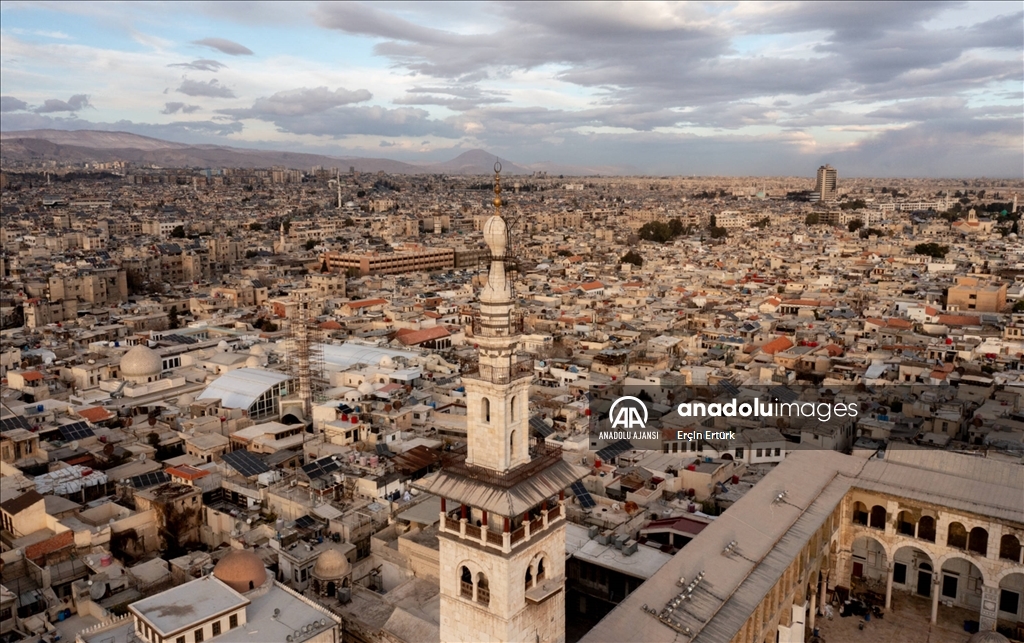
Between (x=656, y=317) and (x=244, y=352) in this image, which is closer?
(x=244, y=352)

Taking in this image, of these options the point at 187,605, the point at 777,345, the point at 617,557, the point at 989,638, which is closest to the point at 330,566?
the point at 187,605

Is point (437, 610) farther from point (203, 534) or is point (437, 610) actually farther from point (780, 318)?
point (780, 318)

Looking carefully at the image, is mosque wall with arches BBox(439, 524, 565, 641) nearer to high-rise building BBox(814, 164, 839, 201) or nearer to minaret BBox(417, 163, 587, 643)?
minaret BBox(417, 163, 587, 643)

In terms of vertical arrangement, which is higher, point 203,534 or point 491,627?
point 491,627

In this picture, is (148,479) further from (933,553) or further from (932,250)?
(932,250)

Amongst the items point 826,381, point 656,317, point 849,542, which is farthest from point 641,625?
point 656,317

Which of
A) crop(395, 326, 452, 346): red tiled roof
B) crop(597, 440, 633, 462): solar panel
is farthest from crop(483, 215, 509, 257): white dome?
crop(395, 326, 452, 346): red tiled roof

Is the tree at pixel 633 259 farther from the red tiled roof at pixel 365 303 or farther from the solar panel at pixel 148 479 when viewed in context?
the solar panel at pixel 148 479
